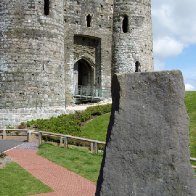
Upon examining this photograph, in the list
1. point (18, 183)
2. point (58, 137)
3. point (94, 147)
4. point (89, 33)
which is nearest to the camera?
point (18, 183)

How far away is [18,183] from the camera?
1188 centimetres

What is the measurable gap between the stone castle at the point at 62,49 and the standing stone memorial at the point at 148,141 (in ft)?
65.8

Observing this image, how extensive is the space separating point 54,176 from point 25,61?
13.9m

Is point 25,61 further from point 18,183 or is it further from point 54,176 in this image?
point 18,183

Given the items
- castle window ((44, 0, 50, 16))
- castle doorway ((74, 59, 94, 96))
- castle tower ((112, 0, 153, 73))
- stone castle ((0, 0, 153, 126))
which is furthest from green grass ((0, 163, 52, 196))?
castle tower ((112, 0, 153, 73))

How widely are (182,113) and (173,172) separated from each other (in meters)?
0.84

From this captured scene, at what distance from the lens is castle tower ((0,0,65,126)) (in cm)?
2541

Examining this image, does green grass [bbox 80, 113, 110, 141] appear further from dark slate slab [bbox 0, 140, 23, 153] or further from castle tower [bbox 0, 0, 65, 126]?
dark slate slab [bbox 0, 140, 23, 153]

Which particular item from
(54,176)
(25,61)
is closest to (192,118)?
(25,61)

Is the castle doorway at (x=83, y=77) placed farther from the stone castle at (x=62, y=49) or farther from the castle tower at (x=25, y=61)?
the castle tower at (x=25, y=61)

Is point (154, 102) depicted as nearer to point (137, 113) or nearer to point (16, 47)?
point (137, 113)

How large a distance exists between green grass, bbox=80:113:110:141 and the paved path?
237 inches

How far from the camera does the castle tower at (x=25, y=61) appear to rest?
25.4m

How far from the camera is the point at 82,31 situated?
3222 cm
